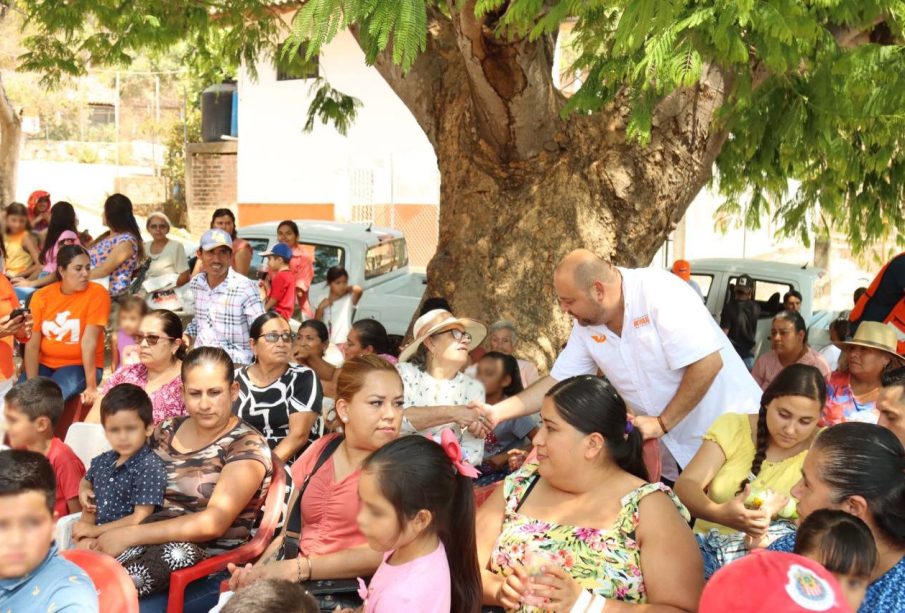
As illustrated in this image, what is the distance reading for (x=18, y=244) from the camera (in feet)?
33.5

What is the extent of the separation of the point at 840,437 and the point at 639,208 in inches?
161

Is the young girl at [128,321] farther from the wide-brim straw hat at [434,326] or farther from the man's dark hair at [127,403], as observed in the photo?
the wide-brim straw hat at [434,326]

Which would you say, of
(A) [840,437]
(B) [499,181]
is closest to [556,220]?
(B) [499,181]

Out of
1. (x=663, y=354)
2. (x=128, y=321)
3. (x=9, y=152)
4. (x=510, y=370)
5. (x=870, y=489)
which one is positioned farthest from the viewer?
(x=9, y=152)

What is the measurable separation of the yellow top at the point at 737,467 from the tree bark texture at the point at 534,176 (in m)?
2.96

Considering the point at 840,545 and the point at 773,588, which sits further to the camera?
the point at 840,545

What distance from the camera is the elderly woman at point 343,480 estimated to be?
12.1ft

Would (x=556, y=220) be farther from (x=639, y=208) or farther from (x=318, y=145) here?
(x=318, y=145)

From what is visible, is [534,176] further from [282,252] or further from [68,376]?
[68,376]

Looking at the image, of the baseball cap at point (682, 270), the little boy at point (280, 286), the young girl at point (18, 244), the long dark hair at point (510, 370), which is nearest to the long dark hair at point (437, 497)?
the long dark hair at point (510, 370)

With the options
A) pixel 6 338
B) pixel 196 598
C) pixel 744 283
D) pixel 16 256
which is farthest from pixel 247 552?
pixel 744 283

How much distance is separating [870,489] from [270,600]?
1.73 metres

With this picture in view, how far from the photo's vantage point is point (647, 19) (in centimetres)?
390

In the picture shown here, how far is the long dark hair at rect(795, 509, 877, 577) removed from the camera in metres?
2.57
